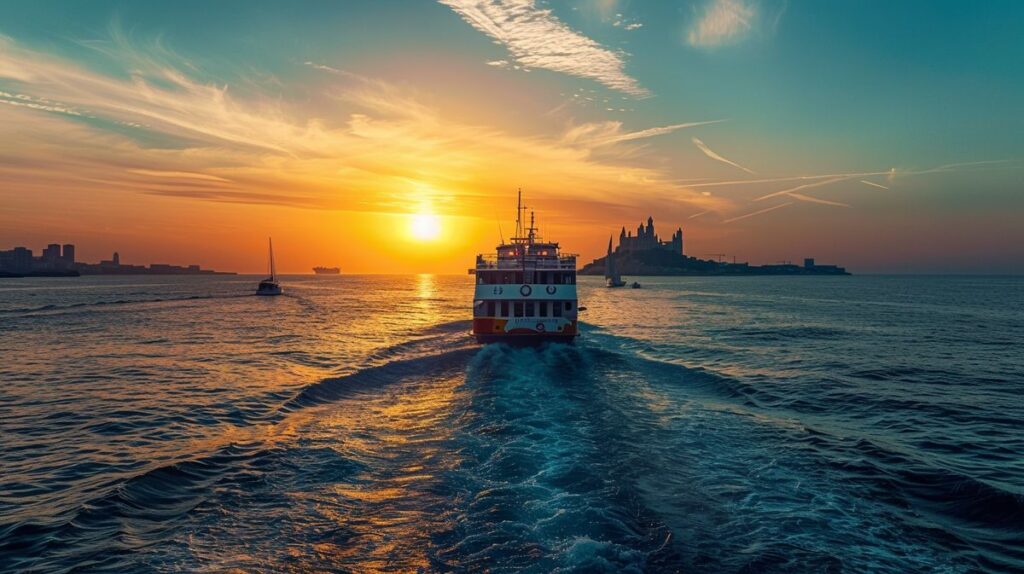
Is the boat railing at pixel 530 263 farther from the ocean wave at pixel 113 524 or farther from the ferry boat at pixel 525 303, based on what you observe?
the ocean wave at pixel 113 524

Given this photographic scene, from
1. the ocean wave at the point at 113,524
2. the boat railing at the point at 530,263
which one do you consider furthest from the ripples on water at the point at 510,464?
the boat railing at the point at 530,263

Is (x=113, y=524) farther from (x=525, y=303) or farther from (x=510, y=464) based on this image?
(x=525, y=303)

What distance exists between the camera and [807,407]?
2581cm

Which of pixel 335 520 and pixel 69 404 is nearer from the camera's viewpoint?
pixel 335 520

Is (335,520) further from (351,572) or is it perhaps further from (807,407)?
(807,407)

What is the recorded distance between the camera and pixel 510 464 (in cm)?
1669

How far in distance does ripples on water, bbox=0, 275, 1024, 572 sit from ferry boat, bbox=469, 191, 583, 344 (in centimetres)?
411

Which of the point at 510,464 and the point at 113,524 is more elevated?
the point at 510,464

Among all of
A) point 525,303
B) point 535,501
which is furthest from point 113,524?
point 525,303

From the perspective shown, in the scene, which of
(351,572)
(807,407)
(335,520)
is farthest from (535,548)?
(807,407)

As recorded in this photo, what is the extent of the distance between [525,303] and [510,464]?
1047 inches

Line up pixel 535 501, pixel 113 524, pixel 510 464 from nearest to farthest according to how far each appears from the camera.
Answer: pixel 113 524
pixel 535 501
pixel 510 464

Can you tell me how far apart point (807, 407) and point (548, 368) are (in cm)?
1563

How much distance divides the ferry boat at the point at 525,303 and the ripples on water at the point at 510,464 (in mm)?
→ 4115
